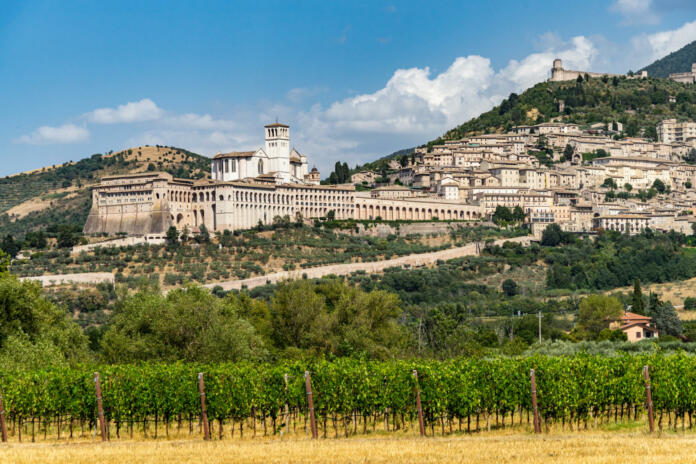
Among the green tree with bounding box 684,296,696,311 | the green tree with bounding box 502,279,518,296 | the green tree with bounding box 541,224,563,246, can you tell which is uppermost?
the green tree with bounding box 541,224,563,246

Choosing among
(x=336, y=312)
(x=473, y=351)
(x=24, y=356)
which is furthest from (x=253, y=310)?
(x=24, y=356)

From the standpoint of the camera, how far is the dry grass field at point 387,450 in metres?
16.3

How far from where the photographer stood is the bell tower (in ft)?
334

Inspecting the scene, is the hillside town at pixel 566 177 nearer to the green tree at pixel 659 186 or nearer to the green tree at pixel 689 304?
the green tree at pixel 659 186

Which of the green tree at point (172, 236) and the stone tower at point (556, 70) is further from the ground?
the stone tower at point (556, 70)

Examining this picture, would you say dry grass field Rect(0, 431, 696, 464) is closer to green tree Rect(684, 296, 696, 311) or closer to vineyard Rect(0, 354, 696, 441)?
vineyard Rect(0, 354, 696, 441)

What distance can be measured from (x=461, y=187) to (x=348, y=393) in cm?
8527

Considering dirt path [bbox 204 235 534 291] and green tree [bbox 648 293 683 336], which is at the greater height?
dirt path [bbox 204 235 534 291]

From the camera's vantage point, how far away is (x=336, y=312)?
39875 mm

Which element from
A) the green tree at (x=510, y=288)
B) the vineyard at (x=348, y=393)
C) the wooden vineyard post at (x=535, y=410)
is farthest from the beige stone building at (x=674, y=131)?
the wooden vineyard post at (x=535, y=410)

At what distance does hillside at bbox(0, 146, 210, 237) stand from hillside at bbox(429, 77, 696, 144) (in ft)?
129

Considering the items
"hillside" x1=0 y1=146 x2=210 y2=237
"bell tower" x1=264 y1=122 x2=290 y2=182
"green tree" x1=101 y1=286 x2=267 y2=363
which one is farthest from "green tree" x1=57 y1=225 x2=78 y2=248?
"green tree" x1=101 y1=286 x2=267 y2=363

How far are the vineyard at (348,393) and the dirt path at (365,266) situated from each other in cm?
4373

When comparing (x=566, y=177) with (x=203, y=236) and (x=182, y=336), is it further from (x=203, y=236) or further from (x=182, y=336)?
(x=182, y=336)
